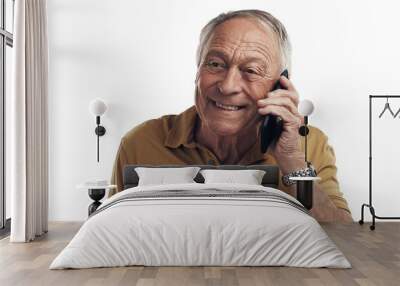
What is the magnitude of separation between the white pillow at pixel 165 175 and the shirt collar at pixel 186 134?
0.49 meters

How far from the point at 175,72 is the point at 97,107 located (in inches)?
43.8

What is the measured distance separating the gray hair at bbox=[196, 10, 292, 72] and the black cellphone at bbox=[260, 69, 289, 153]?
2.28 feet

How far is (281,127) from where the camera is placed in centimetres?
738

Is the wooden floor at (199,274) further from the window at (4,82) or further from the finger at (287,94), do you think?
the finger at (287,94)

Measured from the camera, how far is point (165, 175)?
6848 mm

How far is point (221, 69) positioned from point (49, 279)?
395 centimetres

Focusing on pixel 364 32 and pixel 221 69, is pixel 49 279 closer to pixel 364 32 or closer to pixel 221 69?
pixel 221 69

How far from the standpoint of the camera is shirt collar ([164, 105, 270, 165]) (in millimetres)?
7359

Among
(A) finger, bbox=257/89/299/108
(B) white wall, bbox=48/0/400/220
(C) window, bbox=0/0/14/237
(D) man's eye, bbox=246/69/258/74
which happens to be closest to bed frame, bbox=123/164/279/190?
(B) white wall, bbox=48/0/400/220

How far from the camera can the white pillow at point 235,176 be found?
673 cm

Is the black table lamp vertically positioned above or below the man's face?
below

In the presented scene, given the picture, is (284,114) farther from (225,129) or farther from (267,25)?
(267,25)

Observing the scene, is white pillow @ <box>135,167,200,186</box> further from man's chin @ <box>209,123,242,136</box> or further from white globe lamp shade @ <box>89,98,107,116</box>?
white globe lamp shade @ <box>89,98,107,116</box>

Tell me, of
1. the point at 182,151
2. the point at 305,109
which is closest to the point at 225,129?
the point at 182,151
